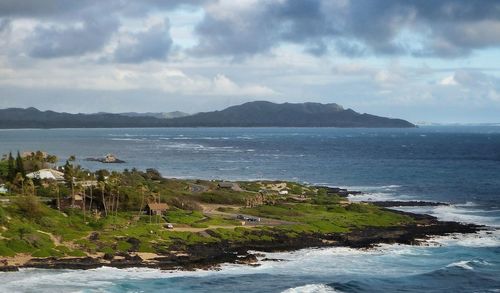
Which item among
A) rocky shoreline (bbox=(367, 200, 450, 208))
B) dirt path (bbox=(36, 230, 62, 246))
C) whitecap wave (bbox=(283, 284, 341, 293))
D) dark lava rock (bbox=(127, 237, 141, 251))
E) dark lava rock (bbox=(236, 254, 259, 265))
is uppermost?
dirt path (bbox=(36, 230, 62, 246))

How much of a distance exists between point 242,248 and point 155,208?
1806 centimetres

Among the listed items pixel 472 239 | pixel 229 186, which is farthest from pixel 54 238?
pixel 229 186

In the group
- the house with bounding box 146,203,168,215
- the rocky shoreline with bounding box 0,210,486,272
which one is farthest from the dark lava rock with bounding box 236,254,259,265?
the house with bounding box 146,203,168,215

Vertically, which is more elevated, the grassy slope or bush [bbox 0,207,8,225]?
bush [bbox 0,207,8,225]

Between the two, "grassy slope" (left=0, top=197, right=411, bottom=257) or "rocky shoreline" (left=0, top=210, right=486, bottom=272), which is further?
"grassy slope" (left=0, top=197, right=411, bottom=257)

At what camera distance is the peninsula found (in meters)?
65.4

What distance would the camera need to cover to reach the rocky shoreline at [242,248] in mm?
62353

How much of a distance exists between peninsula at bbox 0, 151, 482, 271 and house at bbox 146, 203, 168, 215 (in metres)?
0.13

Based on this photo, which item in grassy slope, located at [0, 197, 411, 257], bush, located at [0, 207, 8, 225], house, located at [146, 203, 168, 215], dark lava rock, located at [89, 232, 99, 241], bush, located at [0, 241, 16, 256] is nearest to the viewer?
bush, located at [0, 241, 16, 256]

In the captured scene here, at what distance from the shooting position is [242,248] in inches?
2810

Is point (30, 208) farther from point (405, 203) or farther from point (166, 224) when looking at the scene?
point (405, 203)

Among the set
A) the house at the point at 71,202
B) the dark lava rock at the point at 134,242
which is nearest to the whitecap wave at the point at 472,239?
the dark lava rock at the point at 134,242

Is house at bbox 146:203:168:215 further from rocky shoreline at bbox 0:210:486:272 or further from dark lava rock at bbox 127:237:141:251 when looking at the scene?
rocky shoreline at bbox 0:210:486:272

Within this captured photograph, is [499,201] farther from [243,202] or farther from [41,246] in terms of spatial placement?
[41,246]
